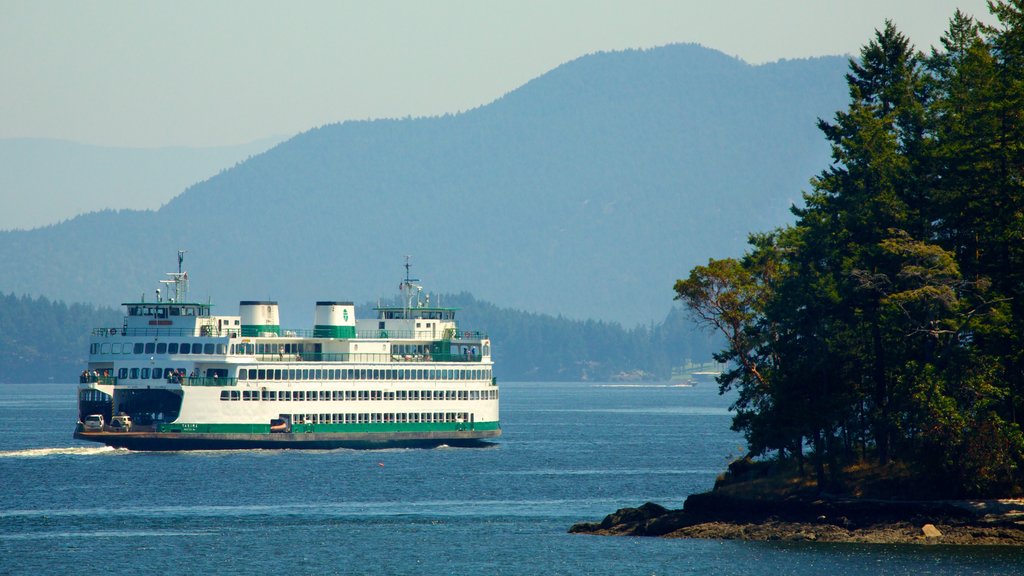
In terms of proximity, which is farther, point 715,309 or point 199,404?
point 199,404

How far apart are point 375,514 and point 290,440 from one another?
3279cm

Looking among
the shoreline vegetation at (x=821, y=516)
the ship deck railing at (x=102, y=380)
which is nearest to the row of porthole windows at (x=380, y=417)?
the ship deck railing at (x=102, y=380)

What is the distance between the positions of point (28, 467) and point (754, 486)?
1835 inches

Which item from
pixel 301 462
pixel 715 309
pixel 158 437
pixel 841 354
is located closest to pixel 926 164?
pixel 841 354

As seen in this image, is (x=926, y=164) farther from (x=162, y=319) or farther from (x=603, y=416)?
(x=603, y=416)

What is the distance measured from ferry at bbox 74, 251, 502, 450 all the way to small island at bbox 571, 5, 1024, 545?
4001 cm

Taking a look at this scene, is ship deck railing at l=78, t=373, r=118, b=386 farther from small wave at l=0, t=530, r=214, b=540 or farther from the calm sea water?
small wave at l=0, t=530, r=214, b=540

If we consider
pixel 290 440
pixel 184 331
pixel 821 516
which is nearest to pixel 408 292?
pixel 290 440

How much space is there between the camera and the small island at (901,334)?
59312 mm

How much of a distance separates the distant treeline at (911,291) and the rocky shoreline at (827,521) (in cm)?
127

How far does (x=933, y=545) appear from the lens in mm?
58750

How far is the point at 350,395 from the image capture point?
107 meters

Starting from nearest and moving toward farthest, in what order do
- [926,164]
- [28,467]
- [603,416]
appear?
[926,164] < [28,467] < [603,416]

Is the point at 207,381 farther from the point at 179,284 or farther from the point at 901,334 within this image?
the point at 901,334
